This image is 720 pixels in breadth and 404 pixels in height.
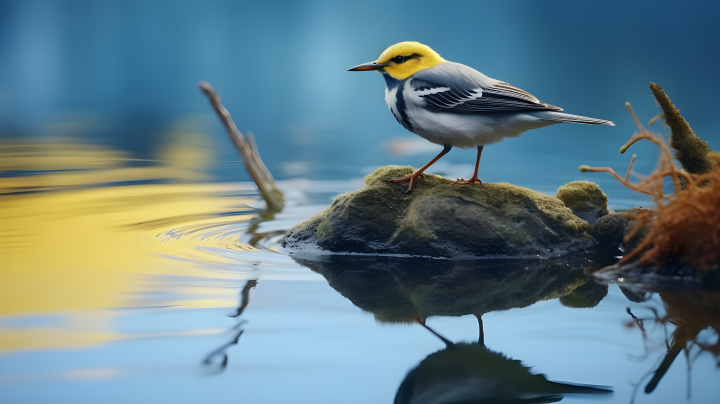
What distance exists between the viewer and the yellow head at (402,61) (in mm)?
4461

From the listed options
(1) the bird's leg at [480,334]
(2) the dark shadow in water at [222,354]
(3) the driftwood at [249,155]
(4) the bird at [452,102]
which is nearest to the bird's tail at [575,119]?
(4) the bird at [452,102]

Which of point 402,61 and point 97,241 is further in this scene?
point 97,241

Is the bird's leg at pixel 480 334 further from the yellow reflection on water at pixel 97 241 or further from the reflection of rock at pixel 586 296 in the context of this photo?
the yellow reflection on water at pixel 97 241

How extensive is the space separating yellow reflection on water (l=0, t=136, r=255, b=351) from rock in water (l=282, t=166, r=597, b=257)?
0.79 m

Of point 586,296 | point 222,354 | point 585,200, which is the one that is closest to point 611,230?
point 585,200

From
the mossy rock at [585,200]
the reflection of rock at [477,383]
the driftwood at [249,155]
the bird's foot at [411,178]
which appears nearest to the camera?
the reflection of rock at [477,383]

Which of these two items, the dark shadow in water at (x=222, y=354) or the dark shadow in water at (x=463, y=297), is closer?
the dark shadow in water at (x=463, y=297)

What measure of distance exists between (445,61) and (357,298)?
2.12m

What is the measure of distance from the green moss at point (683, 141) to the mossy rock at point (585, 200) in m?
0.82

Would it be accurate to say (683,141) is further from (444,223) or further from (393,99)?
(393,99)

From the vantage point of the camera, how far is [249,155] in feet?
21.0

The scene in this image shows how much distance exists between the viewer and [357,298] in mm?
3430

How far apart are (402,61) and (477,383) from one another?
2723mm

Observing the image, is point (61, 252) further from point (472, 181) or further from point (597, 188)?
point (597, 188)
